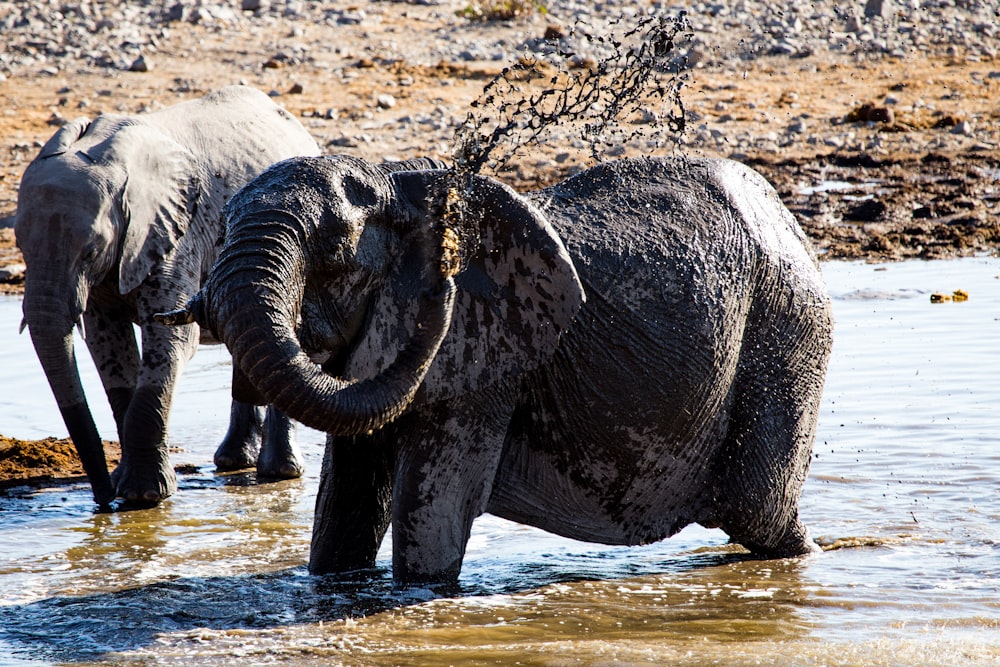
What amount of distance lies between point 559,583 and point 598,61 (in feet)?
23.9

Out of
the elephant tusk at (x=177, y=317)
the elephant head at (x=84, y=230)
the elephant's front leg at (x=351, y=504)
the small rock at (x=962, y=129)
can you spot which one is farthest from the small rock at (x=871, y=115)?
the elephant tusk at (x=177, y=317)

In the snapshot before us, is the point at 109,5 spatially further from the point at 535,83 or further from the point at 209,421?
the point at 209,421

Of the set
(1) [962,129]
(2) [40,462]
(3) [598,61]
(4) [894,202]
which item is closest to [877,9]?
(1) [962,129]

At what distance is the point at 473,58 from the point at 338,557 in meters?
13.5

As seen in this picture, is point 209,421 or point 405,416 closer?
point 405,416

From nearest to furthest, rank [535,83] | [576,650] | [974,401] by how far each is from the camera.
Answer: [576,650], [974,401], [535,83]

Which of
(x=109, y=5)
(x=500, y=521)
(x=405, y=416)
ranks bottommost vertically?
(x=500, y=521)

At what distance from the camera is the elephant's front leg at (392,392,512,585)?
4445 millimetres

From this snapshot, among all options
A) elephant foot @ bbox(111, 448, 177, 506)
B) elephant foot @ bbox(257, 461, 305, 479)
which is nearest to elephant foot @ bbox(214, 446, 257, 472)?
elephant foot @ bbox(257, 461, 305, 479)

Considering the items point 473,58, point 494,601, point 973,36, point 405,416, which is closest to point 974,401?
point 494,601

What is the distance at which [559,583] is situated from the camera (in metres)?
5.28

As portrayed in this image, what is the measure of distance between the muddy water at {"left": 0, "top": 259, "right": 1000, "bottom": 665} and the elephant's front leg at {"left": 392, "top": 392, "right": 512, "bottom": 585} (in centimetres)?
21

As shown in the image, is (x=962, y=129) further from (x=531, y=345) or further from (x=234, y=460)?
(x=531, y=345)

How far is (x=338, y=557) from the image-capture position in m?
4.93
